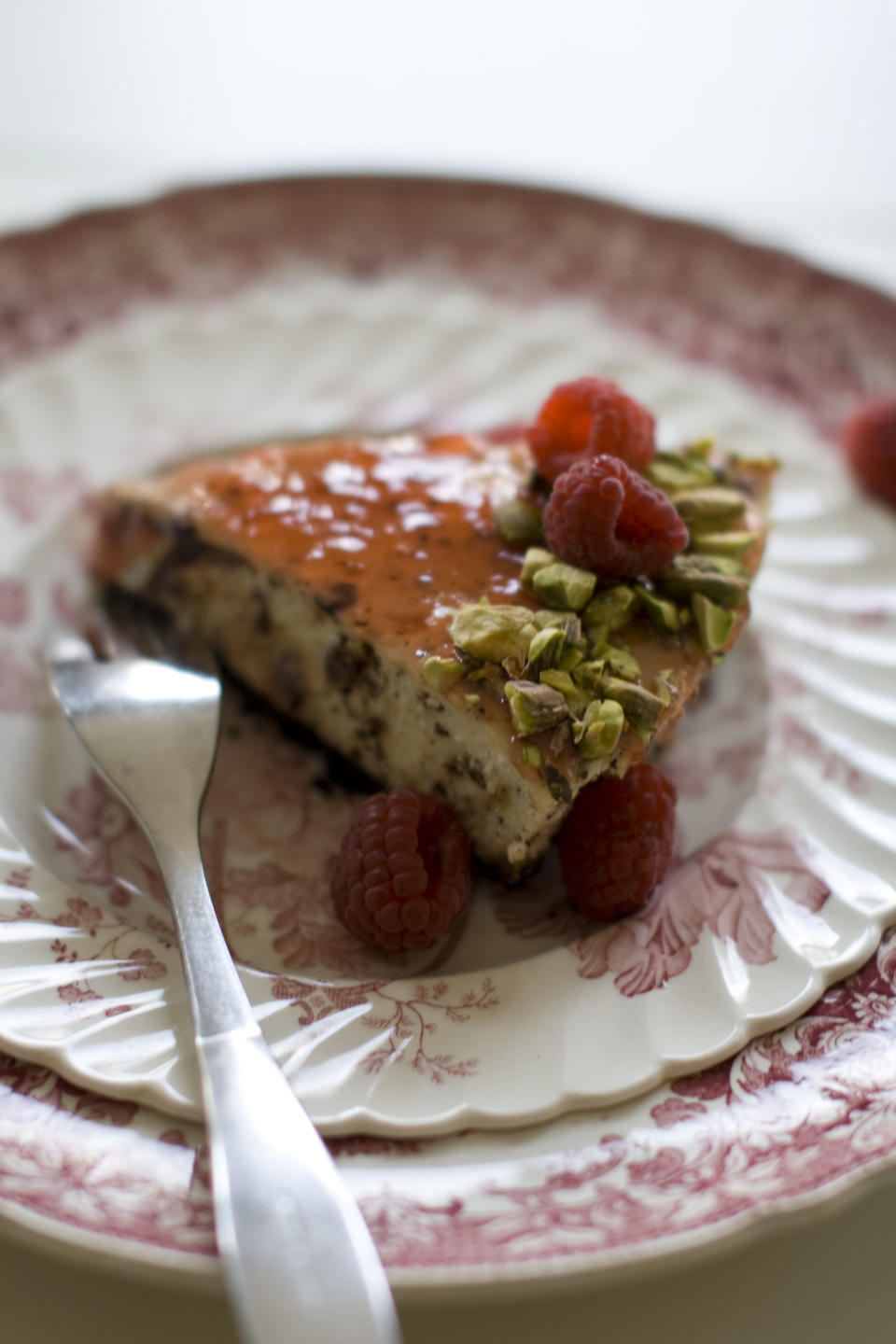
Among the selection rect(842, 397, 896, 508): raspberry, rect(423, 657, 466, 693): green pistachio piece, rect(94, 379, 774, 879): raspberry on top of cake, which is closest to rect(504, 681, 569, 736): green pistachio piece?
rect(94, 379, 774, 879): raspberry on top of cake

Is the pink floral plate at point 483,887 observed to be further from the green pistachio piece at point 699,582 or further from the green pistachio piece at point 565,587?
the green pistachio piece at point 565,587

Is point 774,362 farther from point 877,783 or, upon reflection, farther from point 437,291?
point 877,783

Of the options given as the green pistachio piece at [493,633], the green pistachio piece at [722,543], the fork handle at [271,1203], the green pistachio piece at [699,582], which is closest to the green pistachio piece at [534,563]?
the green pistachio piece at [493,633]

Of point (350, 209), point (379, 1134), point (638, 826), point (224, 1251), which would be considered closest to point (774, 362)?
point (350, 209)

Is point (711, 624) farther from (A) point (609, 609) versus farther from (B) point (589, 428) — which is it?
(B) point (589, 428)

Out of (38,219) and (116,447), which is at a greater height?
(38,219)

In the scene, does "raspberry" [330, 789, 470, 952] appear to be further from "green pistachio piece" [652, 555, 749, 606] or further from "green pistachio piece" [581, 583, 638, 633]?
"green pistachio piece" [652, 555, 749, 606]
